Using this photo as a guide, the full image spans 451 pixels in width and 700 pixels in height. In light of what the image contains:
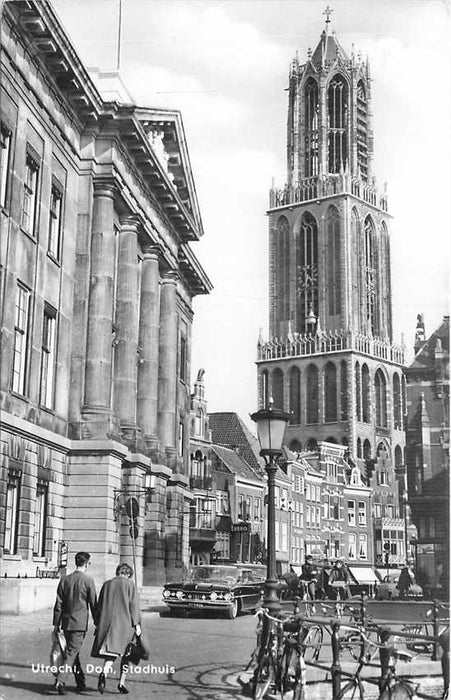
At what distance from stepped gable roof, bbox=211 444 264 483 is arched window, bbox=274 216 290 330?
8333mm

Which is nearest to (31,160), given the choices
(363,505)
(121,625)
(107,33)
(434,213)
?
(107,33)

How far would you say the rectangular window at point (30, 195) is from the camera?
2697cm

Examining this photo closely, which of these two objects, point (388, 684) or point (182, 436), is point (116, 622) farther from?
point (182, 436)

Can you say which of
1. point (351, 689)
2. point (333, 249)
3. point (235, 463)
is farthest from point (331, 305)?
point (351, 689)

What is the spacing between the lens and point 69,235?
103 feet

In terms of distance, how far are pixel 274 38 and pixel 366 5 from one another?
1.71m

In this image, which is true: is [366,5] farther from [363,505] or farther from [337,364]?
[363,505]

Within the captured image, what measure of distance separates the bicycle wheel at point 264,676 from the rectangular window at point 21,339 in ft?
46.1

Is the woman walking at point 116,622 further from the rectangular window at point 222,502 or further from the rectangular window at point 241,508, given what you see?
the rectangular window at point 241,508

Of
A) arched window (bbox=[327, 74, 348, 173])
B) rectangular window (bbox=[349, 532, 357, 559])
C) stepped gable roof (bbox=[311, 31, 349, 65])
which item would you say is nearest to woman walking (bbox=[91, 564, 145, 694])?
stepped gable roof (bbox=[311, 31, 349, 65])

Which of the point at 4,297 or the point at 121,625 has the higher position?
the point at 4,297

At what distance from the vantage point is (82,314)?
31672 mm

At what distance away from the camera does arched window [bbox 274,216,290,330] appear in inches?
1731

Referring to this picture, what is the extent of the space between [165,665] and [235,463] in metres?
44.7
